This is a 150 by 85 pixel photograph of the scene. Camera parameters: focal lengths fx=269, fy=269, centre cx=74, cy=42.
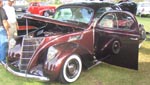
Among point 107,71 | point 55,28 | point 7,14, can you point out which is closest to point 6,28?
point 7,14

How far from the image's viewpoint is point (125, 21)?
23.1 feet

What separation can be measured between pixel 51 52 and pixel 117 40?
184 cm

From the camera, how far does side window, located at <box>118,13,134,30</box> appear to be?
22.1ft

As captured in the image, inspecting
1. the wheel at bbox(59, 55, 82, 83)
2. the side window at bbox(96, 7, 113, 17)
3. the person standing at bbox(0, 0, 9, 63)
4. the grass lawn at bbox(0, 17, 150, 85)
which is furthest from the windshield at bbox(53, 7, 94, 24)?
Result: the person standing at bbox(0, 0, 9, 63)

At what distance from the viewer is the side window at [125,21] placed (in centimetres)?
Result: 675

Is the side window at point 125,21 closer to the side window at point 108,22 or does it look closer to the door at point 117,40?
the door at point 117,40

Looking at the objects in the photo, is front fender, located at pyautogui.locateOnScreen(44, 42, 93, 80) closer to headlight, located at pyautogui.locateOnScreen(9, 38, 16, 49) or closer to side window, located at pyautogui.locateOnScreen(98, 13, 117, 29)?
side window, located at pyautogui.locateOnScreen(98, 13, 117, 29)

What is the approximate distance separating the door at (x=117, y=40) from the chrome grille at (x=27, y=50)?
1.61 metres

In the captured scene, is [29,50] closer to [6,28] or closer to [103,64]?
[6,28]

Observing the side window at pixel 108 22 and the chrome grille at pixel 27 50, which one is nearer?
the chrome grille at pixel 27 50

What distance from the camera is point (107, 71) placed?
6938 millimetres

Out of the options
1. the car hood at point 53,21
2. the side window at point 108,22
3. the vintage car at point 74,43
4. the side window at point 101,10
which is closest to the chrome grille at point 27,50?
the vintage car at point 74,43

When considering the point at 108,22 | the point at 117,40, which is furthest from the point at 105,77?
the point at 108,22

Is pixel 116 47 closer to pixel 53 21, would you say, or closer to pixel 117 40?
pixel 117 40
